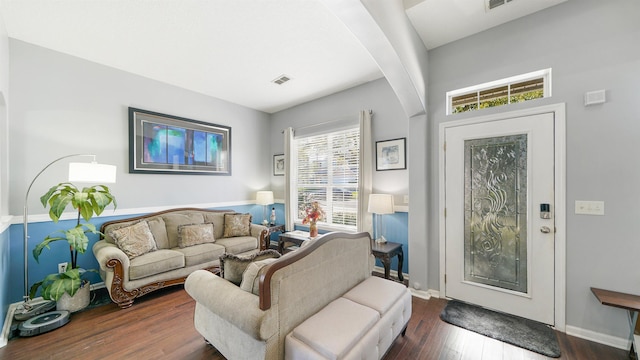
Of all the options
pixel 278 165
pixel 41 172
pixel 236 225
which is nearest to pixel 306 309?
pixel 236 225

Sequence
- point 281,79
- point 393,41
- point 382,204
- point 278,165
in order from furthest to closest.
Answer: point 278,165, point 281,79, point 382,204, point 393,41

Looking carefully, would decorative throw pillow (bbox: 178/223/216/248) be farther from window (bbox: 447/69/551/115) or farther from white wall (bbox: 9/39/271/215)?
window (bbox: 447/69/551/115)

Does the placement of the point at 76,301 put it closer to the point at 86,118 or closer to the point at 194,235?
the point at 194,235

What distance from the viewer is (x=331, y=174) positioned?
4.28m

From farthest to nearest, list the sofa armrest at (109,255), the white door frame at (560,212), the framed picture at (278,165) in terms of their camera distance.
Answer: the framed picture at (278,165) < the sofa armrest at (109,255) < the white door frame at (560,212)

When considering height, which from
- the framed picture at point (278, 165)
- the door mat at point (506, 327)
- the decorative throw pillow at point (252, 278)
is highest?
the framed picture at point (278, 165)

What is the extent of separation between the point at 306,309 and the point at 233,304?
0.49 meters

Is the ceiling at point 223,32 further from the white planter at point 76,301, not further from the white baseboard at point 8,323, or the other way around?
the white baseboard at point 8,323

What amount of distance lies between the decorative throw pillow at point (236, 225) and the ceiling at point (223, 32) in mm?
2261

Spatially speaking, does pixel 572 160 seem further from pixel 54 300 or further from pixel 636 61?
pixel 54 300

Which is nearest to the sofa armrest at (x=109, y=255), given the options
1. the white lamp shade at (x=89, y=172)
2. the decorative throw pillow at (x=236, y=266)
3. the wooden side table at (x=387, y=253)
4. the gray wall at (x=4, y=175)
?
the gray wall at (x=4, y=175)

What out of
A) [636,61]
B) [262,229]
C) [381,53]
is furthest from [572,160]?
[262,229]

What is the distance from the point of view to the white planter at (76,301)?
8.09 feet

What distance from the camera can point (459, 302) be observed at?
2.70m
